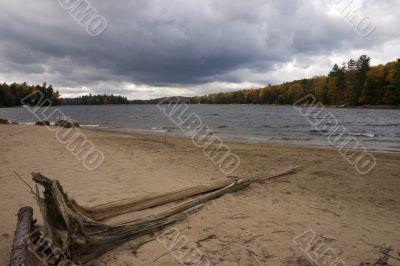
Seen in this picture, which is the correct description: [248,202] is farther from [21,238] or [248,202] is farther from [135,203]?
[21,238]

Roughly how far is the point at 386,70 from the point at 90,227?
9683cm

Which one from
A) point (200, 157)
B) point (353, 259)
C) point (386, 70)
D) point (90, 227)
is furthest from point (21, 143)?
point (386, 70)

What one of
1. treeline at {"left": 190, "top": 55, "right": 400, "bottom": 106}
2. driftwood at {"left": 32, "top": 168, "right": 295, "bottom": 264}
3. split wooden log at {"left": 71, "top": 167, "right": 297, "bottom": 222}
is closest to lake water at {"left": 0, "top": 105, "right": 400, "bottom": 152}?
split wooden log at {"left": 71, "top": 167, "right": 297, "bottom": 222}

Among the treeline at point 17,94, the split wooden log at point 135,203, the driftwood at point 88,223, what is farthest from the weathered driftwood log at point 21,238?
the treeline at point 17,94

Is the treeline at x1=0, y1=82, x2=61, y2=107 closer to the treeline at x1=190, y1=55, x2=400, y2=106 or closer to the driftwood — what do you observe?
the treeline at x1=190, y1=55, x2=400, y2=106

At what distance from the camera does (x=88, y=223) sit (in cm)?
393

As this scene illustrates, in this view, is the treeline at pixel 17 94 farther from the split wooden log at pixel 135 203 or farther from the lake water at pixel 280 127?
the split wooden log at pixel 135 203

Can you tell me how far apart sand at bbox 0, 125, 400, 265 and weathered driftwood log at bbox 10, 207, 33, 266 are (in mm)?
442

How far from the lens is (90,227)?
13.0 ft

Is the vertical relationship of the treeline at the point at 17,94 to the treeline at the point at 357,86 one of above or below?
above

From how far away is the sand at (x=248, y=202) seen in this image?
4367mm

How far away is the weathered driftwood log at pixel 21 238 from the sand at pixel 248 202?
44 cm

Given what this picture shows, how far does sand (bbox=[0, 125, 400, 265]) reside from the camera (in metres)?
4.37

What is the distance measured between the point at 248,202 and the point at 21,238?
13.9ft
